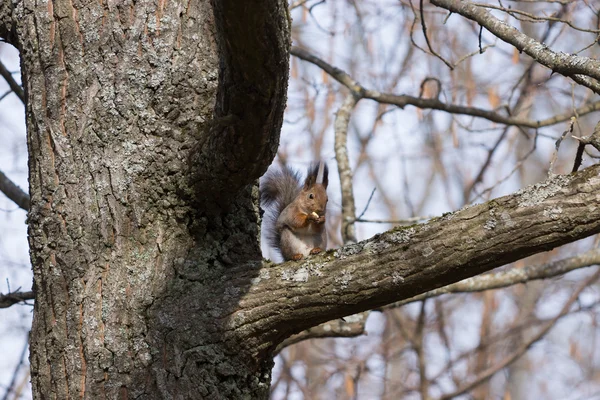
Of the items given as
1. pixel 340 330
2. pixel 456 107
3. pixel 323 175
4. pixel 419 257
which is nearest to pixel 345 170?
pixel 323 175

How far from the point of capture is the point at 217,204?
1.73 meters

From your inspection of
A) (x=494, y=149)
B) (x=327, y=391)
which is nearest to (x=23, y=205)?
(x=494, y=149)

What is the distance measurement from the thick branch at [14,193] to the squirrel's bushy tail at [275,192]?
0.87 metres

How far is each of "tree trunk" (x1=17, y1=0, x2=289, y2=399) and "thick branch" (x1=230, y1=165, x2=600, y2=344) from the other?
0.36 feet

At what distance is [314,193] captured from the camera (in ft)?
8.64

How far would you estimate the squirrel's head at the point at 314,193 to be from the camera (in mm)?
2602

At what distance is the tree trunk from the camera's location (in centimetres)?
156

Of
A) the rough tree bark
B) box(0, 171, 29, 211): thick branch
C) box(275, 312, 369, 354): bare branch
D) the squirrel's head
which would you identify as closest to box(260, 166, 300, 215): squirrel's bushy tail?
the squirrel's head

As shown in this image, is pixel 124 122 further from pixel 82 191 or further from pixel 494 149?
pixel 494 149

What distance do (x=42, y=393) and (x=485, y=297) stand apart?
607 cm

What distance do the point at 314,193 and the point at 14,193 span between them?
42.2 inches

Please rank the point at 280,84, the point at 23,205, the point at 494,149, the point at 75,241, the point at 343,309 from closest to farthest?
the point at 280,84 → the point at 343,309 → the point at 75,241 → the point at 23,205 → the point at 494,149

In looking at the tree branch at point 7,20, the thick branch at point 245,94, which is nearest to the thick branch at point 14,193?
the tree branch at point 7,20

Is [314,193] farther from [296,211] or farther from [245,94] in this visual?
[245,94]
